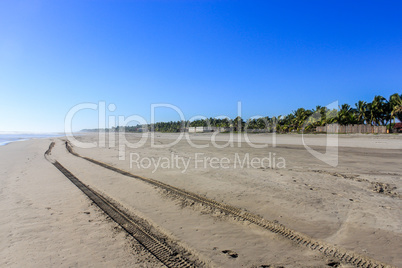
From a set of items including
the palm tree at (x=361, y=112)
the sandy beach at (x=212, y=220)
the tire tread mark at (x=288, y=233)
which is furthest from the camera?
the palm tree at (x=361, y=112)

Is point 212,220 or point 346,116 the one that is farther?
Answer: point 346,116

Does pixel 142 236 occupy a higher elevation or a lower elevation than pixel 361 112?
lower

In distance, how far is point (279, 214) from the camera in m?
4.81

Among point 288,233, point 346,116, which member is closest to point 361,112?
point 346,116

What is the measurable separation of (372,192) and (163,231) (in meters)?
5.85

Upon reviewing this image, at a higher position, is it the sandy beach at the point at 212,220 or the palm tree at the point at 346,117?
the palm tree at the point at 346,117

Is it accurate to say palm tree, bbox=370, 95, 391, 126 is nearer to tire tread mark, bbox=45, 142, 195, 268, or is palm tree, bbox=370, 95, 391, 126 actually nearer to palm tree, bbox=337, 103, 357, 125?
palm tree, bbox=337, 103, 357, 125

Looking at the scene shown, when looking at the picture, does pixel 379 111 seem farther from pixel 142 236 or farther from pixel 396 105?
pixel 142 236

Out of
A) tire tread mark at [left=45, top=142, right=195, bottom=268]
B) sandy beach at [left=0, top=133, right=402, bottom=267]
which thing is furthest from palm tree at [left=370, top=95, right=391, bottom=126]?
tire tread mark at [left=45, top=142, right=195, bottom=268]

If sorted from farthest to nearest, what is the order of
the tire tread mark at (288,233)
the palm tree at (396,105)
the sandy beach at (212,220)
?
1. the palm tree at (396,105)
2. the sandy beach at (212,220)
3. the tire tread mark at (288,233)

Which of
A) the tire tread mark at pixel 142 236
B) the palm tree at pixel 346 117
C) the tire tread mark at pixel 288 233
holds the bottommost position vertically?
the tire tread mark at pixel 142 236

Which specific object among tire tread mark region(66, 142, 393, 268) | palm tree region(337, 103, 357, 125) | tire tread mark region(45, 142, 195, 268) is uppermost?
palm tree region(337, 103, 357, 125)

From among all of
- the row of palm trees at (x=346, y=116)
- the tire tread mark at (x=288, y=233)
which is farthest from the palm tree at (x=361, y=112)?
the tire tread mark at (x=288, y=233)

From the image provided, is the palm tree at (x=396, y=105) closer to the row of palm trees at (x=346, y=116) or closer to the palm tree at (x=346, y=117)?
the row of palm trees at (x=346, y=116)
